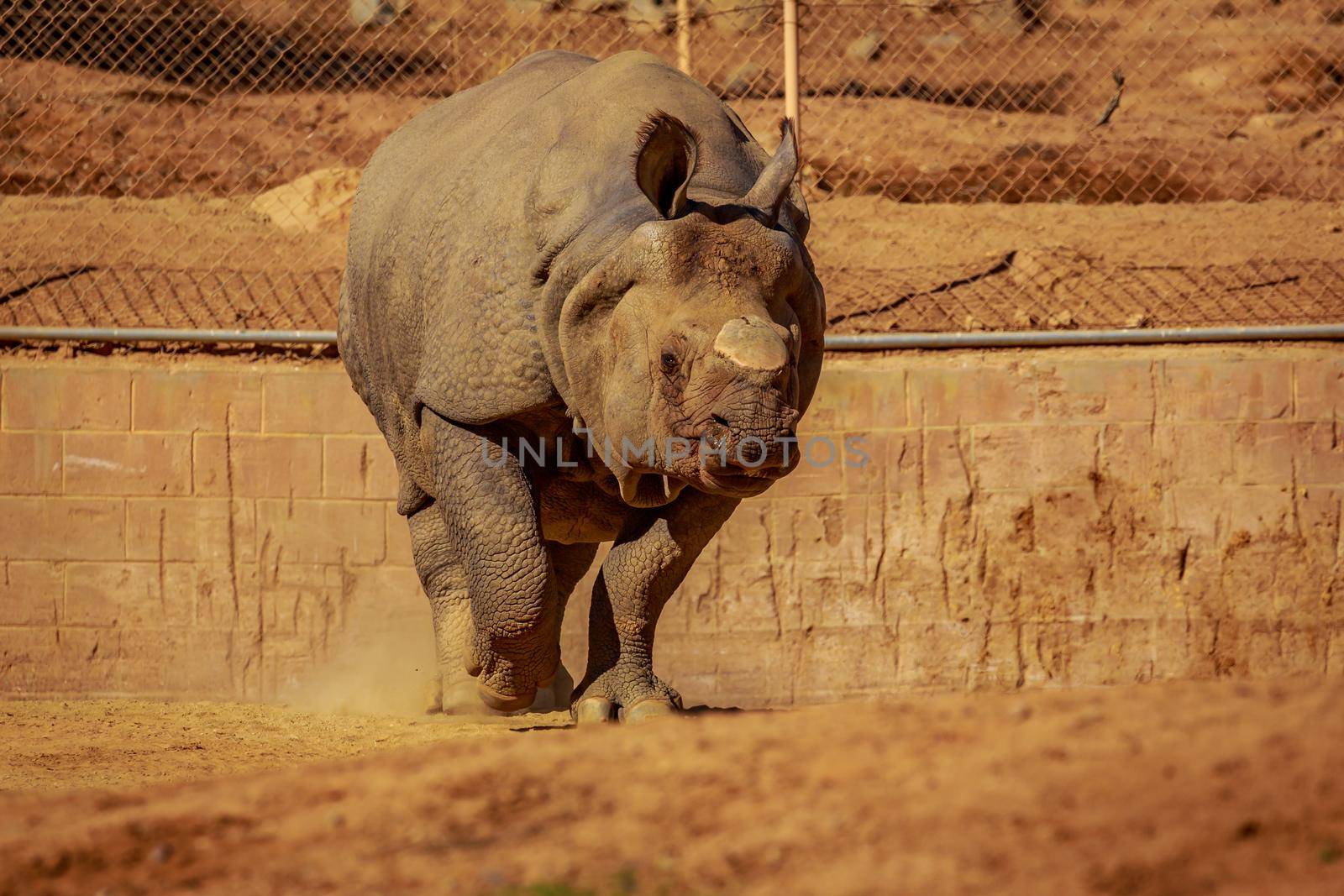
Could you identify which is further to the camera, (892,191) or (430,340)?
(892,191)

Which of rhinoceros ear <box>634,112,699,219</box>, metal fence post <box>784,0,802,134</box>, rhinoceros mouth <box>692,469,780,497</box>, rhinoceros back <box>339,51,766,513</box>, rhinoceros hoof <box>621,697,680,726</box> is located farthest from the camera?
metal fence post <box>784,0,802,134</box>

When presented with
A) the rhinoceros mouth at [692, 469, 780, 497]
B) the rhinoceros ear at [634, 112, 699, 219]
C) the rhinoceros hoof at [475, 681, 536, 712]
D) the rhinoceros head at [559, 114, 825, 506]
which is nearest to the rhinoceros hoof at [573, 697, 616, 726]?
the rhinoceros hoof at [475, 681, 536, 712]

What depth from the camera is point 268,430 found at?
26.5 ft

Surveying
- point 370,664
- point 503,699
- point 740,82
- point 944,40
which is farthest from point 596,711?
point 944,40

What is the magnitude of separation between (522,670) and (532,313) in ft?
4.25

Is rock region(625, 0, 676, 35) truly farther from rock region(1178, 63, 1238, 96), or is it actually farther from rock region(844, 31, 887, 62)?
rock region(1178, 63, 1238, 96)

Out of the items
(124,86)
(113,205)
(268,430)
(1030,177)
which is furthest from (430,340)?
(124,86)

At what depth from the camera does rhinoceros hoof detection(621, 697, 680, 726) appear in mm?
5480

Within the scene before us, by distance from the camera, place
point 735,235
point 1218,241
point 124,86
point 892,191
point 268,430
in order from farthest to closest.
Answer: point 124,86 → point 892,191 → point 1218,241 → point 268,430 → point 735,235

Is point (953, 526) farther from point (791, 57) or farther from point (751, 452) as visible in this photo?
point (751, 452)

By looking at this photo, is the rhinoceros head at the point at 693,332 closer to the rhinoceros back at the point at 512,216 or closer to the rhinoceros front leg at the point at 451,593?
the rhinoceros back at the point at 512,216

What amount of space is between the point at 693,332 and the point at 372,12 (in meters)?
7.74

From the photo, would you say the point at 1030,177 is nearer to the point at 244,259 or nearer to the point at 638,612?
the point at 244,259

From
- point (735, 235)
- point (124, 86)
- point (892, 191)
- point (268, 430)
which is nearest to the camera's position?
point (735, 235)
